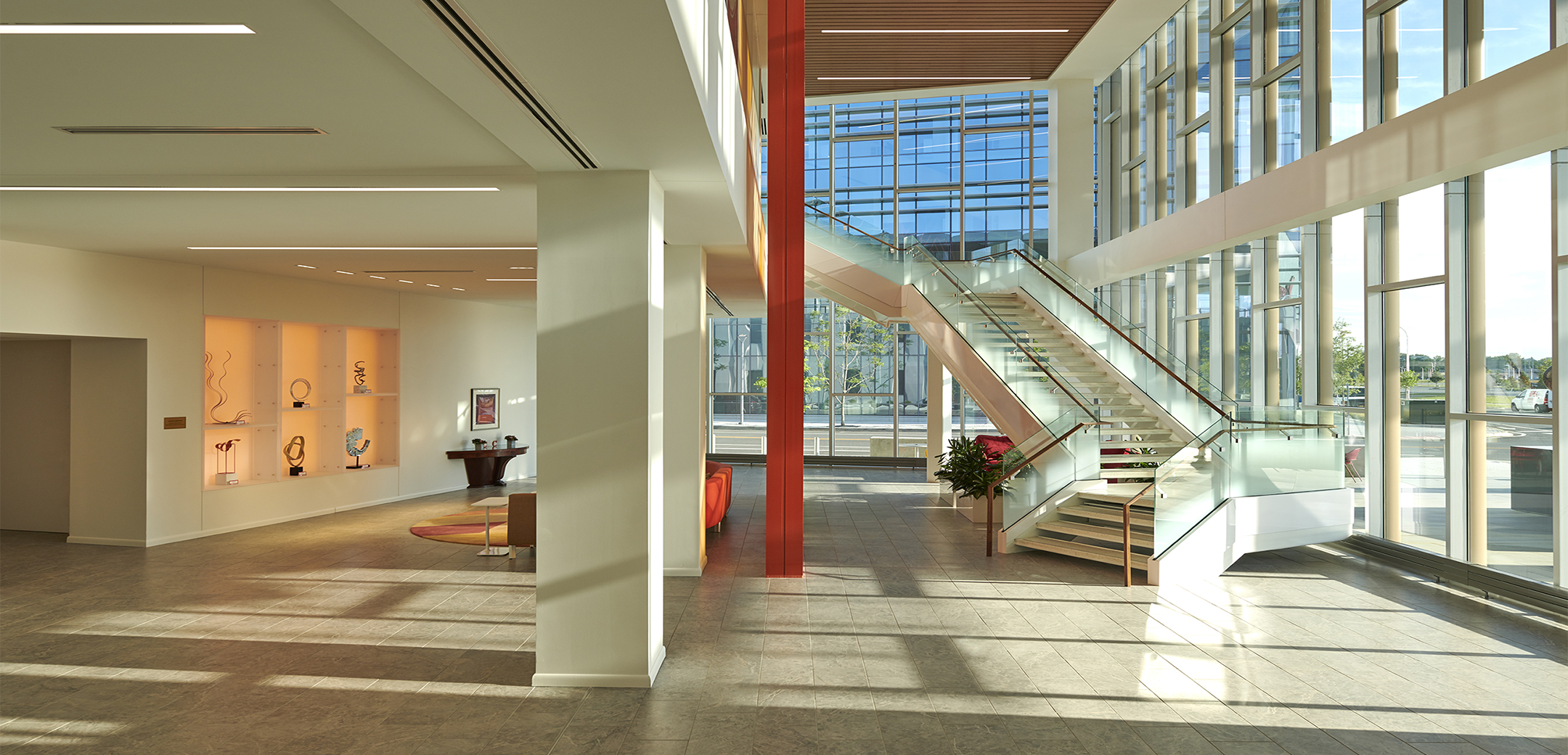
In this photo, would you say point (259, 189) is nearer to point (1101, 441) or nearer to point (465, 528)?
point (465, 528)

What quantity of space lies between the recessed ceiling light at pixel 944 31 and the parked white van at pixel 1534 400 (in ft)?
28.0

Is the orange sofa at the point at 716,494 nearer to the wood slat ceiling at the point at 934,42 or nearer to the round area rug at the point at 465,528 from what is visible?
the round area rug at the point at 465,528

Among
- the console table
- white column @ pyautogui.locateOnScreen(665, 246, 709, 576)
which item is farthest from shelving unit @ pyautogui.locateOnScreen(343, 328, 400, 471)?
white column @ pyautogui.locateOnScreen(665, 246, 709, 576)

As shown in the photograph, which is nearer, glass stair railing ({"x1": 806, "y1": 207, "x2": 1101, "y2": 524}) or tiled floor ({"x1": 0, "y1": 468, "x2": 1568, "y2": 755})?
tiled floor ({"x1": 0, "y1": 468, "x2": 1568, "y2": 755})

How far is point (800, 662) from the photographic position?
5.82 m

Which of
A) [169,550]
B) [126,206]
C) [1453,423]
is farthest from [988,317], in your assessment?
[169,550]

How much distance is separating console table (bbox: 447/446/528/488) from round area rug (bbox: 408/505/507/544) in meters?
4.28

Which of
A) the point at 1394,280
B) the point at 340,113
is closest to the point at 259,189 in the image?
the point at 340,113

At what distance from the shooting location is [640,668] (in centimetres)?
532

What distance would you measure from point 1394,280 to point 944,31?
737 centimetres

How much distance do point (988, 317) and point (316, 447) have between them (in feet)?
34.1

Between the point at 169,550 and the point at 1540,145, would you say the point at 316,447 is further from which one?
the point at 1540,145

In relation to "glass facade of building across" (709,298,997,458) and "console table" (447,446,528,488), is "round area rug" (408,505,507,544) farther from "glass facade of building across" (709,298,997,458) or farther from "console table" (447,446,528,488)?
"glass facade of building across" (709,298,997,458)

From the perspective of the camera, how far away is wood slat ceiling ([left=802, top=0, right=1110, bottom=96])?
503 inches
